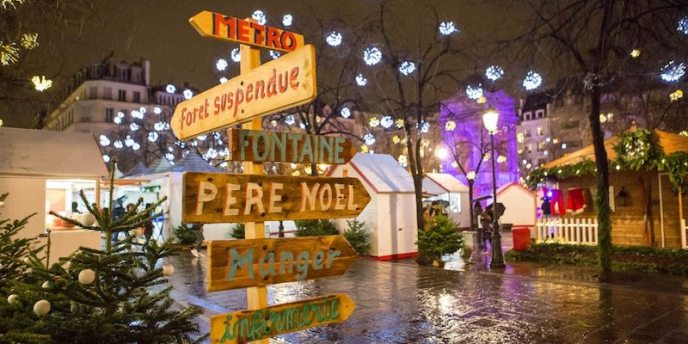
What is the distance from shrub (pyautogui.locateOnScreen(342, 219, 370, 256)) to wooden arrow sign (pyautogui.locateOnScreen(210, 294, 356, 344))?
13076mm

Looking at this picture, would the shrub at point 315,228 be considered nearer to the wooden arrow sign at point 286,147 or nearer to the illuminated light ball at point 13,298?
the wooden arrow sign at point 286,147

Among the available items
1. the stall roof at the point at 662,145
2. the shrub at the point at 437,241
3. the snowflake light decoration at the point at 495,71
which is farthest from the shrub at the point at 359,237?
the stall roof at the point at 662,145

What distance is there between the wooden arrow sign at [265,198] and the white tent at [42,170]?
12148 millimetres

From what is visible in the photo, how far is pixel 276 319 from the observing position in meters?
3.59

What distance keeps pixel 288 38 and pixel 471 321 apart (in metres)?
5.74

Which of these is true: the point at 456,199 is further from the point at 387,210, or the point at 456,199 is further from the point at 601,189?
the point at 601,189

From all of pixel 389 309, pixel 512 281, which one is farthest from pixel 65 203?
pixel 512 281

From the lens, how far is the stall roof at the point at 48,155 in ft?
44.1

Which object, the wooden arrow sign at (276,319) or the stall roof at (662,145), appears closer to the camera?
the wooden arrow sign at (276,319)

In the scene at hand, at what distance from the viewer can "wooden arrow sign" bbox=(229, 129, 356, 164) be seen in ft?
11.7

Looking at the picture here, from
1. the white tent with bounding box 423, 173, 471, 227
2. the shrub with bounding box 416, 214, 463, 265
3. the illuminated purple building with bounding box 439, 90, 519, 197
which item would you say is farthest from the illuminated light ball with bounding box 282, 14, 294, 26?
the illuminated purple building with bounding box 439, 90, 519, 197

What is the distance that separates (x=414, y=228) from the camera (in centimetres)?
1789

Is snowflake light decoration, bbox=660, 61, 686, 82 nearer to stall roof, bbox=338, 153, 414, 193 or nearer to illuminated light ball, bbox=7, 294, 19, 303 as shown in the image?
stall roof, bbox=338, 153, 414, 193

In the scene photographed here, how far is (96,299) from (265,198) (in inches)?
52.9
